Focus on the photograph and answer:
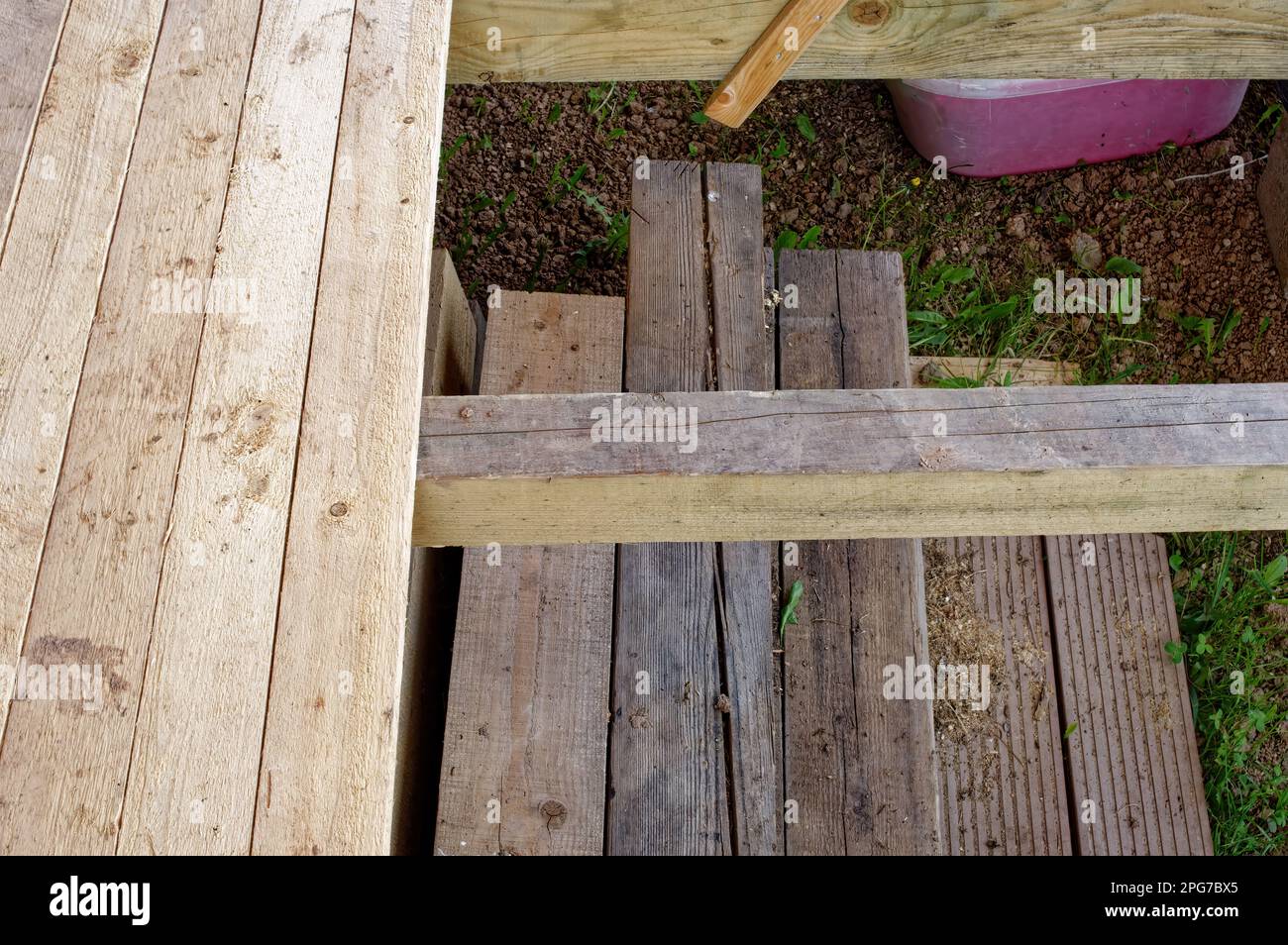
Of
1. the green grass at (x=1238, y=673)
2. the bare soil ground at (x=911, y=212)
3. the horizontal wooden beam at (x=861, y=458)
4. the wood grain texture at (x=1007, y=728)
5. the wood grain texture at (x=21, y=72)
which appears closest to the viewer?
the horizontal wooden beam at (x=861, y=458)

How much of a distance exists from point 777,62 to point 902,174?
1.95 metres

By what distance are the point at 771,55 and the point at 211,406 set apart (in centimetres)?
154

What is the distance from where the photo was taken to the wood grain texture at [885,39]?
2527mm

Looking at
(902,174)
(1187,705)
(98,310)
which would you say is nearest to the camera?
(98,310)

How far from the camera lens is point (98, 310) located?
6.14 feet

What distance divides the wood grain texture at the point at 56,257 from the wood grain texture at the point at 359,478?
0.40 metres

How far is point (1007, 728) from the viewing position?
9.74ft

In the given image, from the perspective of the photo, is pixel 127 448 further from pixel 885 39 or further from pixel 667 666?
pixel 885 39

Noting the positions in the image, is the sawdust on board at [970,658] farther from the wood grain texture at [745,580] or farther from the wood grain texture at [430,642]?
the wood grain texture at [430,642]

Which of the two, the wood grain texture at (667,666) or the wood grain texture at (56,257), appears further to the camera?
the wood grain texture at (667,666)

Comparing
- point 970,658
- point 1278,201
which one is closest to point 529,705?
point 970,658

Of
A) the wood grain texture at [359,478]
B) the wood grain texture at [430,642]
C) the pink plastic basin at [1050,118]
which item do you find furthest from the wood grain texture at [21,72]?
the pink plastic basin at [1050,118]
